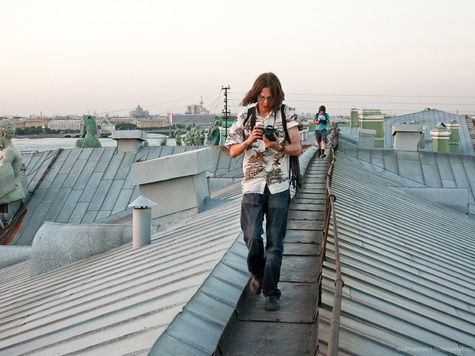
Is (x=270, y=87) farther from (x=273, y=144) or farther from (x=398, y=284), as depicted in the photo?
(x=398, y=284)

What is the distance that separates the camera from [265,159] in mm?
4199

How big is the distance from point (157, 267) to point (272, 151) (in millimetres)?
1981

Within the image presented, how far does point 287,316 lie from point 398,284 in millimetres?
1614

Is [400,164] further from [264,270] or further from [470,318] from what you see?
[264,270]

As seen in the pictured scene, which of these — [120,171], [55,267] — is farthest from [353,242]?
[120,171]

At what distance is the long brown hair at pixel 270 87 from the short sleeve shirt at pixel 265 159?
0.10 meters

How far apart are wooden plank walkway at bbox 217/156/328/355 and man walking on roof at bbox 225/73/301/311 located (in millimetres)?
166

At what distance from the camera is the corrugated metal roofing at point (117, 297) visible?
3887mm

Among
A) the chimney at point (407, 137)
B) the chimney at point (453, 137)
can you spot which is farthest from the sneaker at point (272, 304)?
the chimney at point (453, 137)

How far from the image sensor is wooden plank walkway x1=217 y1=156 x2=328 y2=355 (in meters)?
3.69

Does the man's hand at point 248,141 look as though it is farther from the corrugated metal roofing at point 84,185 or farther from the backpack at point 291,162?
the corrugated metal roofing at point 84,185

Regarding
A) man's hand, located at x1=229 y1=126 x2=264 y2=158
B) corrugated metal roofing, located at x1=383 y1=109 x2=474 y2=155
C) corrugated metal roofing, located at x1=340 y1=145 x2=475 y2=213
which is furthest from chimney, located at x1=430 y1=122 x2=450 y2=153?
man's hand, located at x1=229 y1=126 x2=264 y2=158

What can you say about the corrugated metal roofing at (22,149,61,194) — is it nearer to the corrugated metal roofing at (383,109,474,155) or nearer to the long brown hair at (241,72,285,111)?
the long brown hair at (241,72,285,111)

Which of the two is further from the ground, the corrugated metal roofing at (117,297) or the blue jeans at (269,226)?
the blue jeans at (269,226)
